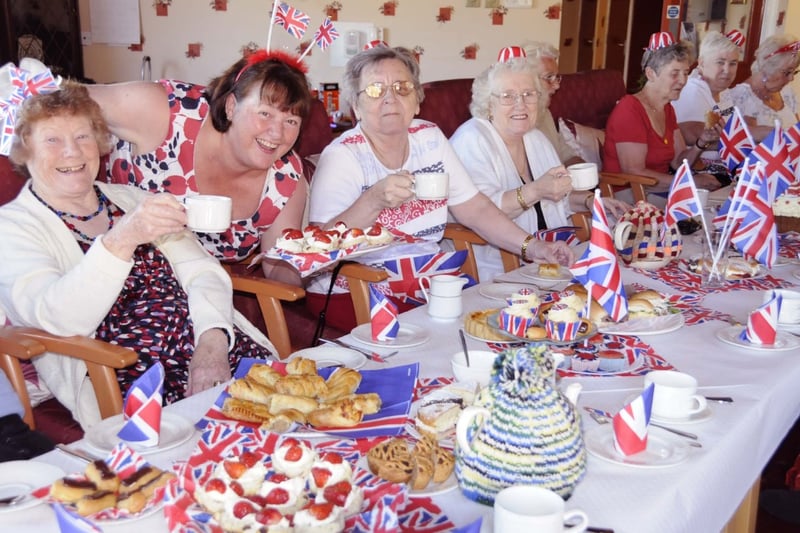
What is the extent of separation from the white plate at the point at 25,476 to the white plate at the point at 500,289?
109 cm

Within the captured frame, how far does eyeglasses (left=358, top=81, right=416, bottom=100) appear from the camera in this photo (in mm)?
2416

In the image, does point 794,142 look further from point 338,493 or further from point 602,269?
point 338,493

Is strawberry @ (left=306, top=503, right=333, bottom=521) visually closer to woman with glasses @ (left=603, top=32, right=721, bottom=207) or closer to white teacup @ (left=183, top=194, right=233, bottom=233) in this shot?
white teacup @ (left=183, top=194, right=233, bottom=233)

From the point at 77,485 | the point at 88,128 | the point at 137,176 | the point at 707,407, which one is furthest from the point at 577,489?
the point at 137,176

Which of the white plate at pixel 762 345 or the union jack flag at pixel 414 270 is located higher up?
the white plate at pixel 762 345

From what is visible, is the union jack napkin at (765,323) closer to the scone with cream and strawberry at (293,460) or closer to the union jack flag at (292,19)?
the scone with cream and strawberry at (293,460)

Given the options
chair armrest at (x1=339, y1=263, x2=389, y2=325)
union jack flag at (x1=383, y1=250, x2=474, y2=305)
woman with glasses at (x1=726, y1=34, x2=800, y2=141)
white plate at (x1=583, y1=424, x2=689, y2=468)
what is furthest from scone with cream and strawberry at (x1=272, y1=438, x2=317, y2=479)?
woman with glasses at (x1=726, y1=34, x2=800, y2=141)

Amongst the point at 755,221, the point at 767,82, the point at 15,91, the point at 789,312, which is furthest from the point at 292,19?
the point at 767,82

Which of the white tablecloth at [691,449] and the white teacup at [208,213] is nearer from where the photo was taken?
the white tablecloth at [691,449]

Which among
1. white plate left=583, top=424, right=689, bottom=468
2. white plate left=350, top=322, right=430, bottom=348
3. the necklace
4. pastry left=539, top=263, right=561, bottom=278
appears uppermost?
the necklace

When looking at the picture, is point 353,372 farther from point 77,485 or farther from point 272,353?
point 272,353

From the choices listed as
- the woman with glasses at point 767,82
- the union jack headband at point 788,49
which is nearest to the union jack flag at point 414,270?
the woman with glasses at point 767,82

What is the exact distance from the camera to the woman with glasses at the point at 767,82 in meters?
4.90

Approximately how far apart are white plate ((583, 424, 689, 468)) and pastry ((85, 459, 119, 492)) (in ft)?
2.06
